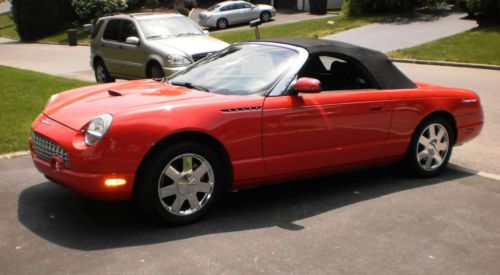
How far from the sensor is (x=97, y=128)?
436cm

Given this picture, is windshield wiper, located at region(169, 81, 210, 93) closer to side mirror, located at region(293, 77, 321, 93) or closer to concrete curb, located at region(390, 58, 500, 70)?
side mirror, located at region(293, 77, 321, 93)

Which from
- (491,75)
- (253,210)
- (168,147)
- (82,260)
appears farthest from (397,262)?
(491,75)

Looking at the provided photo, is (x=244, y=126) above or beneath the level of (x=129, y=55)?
above

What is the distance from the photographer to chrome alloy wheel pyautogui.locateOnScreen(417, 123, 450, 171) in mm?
6012

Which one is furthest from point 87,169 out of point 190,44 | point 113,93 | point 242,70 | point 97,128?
point 190,44

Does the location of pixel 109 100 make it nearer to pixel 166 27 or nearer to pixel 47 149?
pixel 47 149

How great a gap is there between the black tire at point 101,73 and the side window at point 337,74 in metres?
9.10

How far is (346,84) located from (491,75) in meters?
10.9

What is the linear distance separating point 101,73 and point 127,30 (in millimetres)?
1680

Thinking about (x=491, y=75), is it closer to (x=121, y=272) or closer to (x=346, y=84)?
(x=346, y=84)

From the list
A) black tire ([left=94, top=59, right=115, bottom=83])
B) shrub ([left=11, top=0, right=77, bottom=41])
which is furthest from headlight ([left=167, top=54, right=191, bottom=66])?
shrub ([left=11, top=0, right=77, bottom=41])

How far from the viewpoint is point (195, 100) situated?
4.77 m

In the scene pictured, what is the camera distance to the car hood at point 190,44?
462 inches

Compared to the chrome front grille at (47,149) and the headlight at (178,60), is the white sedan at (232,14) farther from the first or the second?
the chrome front grille at (47,149)
